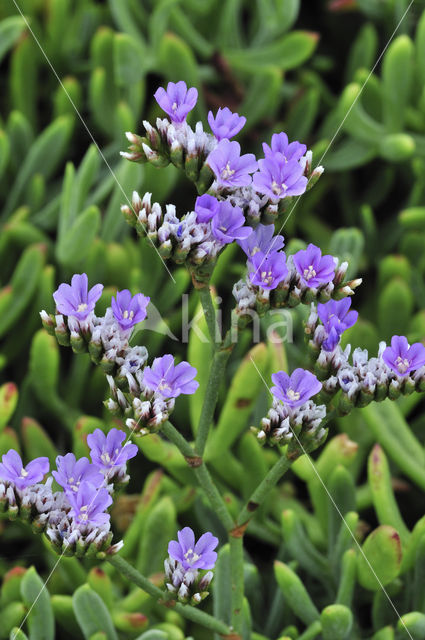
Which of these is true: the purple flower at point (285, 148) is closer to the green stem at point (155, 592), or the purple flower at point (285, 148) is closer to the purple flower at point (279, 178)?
the purple flower at point (279, 178)

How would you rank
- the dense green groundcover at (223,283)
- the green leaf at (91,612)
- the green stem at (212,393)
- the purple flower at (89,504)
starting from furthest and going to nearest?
1. the dense green groundcover at (223,283)
2. the green leaf at (91,612)
3. the green stem at (212,393)
4. the purple flower at (89,504)

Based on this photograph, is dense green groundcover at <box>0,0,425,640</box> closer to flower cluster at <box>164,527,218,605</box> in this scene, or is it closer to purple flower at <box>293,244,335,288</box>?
flower cluster at <box>164,527,218,605</box>

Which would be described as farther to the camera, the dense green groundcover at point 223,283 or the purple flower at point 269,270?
the dense green groundcover at point 223,283

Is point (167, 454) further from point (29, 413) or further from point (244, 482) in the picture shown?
point (29, 413)

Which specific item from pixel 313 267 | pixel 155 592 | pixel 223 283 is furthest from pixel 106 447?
pixel 223 283

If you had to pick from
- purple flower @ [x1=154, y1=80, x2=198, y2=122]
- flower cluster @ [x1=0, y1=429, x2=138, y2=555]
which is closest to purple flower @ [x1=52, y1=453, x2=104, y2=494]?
flower cluster @ [x1=0, y1=429, x2=138, y2=555]

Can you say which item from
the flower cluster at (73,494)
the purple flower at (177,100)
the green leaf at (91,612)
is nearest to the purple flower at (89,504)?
the flower cluster at (73,494)

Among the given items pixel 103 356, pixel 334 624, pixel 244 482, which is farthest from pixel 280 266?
pixel 244 482
